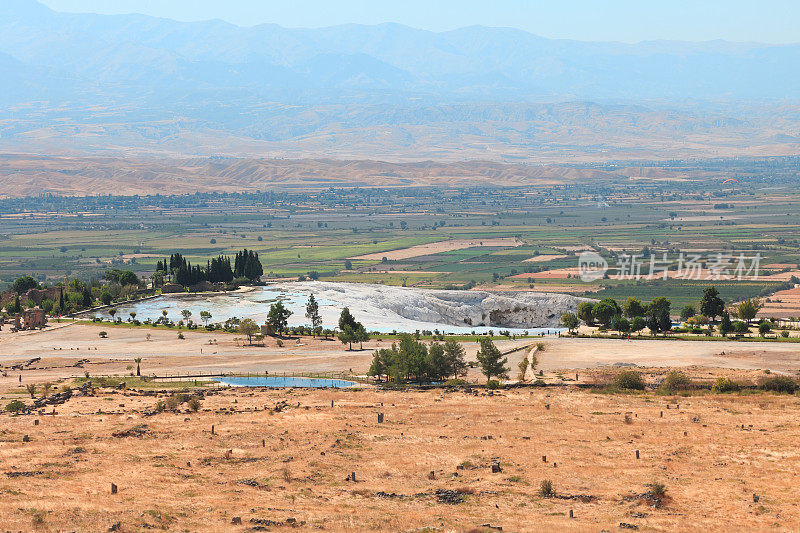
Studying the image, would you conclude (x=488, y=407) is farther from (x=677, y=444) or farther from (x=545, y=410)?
(x=677, y=444)

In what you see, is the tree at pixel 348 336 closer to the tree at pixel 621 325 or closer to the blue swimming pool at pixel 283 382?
the blue swimming pool at pixel 283 382

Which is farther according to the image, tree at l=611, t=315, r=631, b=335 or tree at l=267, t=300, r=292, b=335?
tree at l=267, t=300, r=292, b=335

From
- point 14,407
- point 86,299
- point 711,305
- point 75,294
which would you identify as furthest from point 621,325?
point 75,294

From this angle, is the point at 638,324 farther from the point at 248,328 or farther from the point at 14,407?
the point at 14,407

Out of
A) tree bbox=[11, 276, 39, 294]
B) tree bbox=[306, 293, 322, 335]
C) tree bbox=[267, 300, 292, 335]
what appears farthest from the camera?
tree bbox=[11, 276, 39, 294]

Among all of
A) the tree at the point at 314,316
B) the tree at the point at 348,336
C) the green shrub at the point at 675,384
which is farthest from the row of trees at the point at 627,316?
the green shrub at the point at 675,384

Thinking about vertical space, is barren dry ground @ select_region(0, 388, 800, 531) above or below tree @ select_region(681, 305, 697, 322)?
below

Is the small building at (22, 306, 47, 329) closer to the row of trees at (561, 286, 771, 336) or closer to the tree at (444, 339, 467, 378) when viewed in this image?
the tree at (444, 339, 467, 378)

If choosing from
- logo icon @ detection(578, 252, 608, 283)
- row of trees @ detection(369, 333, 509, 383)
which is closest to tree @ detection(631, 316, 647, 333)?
row of trees @ detection(369, 333, 509, 383)
